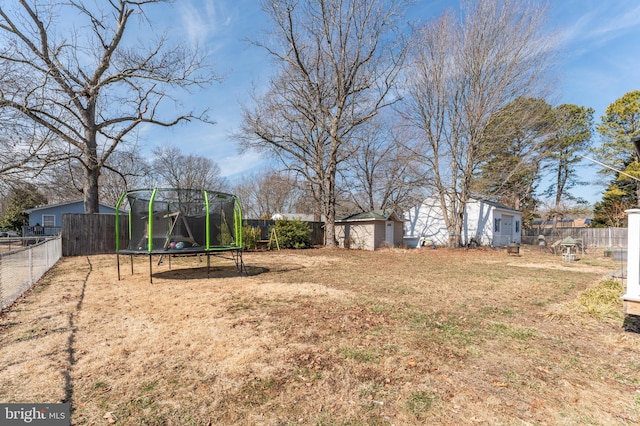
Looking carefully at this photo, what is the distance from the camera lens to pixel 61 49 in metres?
13.0

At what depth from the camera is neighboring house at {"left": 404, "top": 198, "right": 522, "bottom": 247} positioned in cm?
2045

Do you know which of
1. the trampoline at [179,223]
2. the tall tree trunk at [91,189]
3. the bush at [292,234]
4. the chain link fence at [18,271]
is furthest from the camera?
the bush at [292,234]

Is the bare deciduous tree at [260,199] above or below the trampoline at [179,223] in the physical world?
above

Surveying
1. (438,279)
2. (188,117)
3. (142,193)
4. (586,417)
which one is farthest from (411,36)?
(586,417)

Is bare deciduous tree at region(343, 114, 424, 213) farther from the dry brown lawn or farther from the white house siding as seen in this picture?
the dry brown lawn

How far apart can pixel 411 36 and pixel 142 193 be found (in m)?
16.2

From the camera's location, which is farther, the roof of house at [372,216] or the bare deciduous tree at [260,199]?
the bare deciduous tree at [260,199]

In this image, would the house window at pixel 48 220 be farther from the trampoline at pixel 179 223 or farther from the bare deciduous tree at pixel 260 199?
Answer: the trampoline at pixel 179 223

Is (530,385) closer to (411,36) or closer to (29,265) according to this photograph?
(29,265)

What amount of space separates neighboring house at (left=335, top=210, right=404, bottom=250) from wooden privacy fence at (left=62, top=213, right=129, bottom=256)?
1202 cm

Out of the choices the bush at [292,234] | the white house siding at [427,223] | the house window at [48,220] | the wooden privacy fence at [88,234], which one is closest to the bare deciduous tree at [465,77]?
the white house siding at [427,223]

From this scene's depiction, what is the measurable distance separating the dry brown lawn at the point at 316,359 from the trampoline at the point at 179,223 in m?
1.46

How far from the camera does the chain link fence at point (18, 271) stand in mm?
4900

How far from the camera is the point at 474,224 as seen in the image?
69.0 ft
